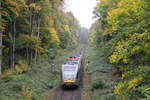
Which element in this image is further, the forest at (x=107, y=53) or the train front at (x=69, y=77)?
the train front at (x=69, y=77)

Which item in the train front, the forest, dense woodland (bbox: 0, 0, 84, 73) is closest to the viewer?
the forest

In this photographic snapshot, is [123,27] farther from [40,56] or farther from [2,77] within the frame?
[40,56]

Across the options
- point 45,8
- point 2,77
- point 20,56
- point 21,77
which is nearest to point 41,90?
point 21,77

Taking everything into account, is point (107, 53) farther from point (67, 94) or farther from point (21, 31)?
point (21, 31)

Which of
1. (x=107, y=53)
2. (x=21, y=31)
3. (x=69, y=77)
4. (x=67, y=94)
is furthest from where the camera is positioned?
(x=21, y=31)

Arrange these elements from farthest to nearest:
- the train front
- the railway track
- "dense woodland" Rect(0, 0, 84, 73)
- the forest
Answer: "dense woodland" Rect(0, 0, 84, 73)
the train front
the railway track
the forest

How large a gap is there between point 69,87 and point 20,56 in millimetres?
9675

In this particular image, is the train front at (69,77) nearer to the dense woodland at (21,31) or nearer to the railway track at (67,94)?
the railway track at (67,94)

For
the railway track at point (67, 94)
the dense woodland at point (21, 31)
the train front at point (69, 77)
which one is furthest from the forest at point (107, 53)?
the train front at point (69, 77)

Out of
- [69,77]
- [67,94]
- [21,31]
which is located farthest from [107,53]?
[21,31]

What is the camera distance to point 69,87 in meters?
14.5

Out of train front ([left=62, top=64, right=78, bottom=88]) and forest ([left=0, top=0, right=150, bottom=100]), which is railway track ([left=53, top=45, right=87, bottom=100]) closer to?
train front ([left=62, top=64, right=78, bottom=88])

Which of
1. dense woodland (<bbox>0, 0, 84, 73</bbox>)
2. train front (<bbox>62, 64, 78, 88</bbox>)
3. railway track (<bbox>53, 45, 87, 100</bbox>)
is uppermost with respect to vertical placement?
dense woodland (<bbox>0, 0, 84, 73</bbox>)

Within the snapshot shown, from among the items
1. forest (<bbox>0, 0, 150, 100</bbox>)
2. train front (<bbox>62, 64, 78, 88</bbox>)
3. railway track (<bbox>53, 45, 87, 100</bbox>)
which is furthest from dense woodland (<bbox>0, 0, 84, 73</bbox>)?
railway track (<bbox>53, 45, 87, 100</bbox>)
